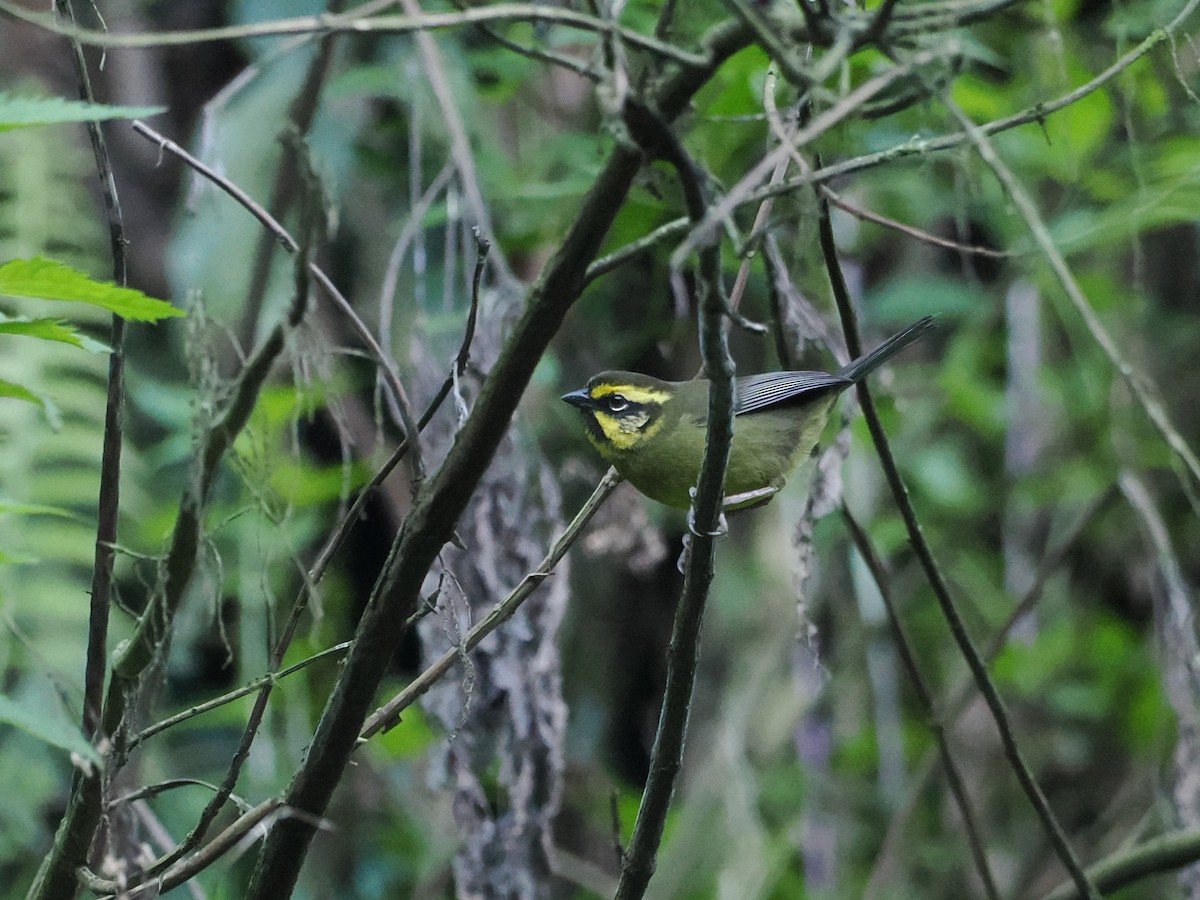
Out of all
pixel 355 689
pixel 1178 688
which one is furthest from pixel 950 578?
pixel 355 689

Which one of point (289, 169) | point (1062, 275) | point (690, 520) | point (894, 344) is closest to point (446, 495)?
point (690, 520)

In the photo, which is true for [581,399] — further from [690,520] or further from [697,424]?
[690,520]

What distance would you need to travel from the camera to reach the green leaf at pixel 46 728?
994 millimetres

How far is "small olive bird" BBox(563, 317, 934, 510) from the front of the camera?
2695 millimetres

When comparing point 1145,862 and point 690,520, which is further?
point 1145,862

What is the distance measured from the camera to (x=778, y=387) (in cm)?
275

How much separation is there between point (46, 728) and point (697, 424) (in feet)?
6.17

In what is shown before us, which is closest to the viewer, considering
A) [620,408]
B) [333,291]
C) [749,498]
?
[333,291]

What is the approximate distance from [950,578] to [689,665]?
3331 millimetres

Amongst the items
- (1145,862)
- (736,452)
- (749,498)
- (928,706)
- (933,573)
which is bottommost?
(1145,862)

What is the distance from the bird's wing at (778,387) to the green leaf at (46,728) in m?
1.87

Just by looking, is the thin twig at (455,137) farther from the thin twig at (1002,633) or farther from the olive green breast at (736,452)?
the thin twig at (1002,633)

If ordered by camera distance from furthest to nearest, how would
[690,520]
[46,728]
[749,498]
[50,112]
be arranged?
[749,498], [690,520], [50,112], [46,728]

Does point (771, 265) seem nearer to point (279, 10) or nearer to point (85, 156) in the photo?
point (279, 10)
